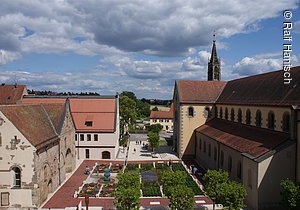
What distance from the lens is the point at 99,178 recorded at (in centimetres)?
3575

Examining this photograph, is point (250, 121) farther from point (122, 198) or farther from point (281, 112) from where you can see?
point (122, 198)

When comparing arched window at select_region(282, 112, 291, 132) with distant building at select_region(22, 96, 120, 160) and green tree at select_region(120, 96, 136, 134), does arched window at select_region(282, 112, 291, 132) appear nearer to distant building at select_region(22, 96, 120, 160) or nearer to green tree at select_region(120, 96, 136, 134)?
distant building at select_region(22, 96, 120, 160)

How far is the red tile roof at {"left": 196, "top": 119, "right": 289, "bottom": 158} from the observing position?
82.4 ft

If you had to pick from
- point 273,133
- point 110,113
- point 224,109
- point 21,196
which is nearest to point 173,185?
point 273,133

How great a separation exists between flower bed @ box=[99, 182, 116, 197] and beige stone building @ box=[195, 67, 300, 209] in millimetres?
13786

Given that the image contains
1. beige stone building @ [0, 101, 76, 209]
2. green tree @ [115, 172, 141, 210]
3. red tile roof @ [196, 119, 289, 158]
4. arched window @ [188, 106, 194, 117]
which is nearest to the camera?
green tree @ [115, 172, 141, 210]

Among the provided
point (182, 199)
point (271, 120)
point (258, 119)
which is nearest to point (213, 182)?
point (182, 199)

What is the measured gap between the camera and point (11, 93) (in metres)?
59.0

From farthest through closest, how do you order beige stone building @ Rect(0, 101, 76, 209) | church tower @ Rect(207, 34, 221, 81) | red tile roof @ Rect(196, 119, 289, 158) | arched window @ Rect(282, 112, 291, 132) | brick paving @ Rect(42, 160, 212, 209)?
church tower @ Rect(207, 34, 221, 81) → brick paving @ Rect(42, 160, 212, 209) → arched window @ Rect(282, 112, 291, 132) → red tile roof @ Rect(196, 119, 289, 158) → beige stone building @ Rect(0, 101, 76, 209)

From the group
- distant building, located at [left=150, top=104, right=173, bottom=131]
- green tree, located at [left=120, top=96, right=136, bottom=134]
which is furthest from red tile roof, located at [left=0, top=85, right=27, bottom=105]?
distant building, located at [left=150, top=104, right=173, bottom=131]

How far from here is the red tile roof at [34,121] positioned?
25.3m

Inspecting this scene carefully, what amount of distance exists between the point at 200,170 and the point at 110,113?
19456 millimetres

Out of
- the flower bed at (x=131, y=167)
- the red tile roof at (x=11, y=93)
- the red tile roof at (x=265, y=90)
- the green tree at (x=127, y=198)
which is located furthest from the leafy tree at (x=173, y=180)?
the red tile roof at (x=11, y=93)

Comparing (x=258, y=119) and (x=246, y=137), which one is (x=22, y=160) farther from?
(x=258, y=119)
